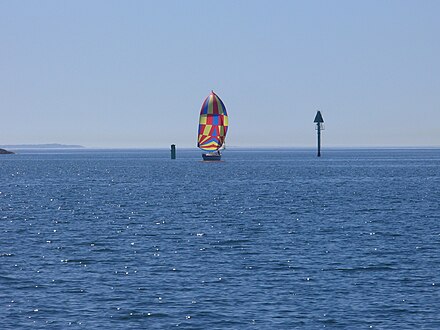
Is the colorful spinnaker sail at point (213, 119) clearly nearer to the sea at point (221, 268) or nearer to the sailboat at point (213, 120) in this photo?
the sailboat at point (213, 120)

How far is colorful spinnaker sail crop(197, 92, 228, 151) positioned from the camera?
602 ft

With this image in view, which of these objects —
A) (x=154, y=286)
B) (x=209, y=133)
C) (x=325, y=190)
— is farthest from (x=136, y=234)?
(x=209, y=133)

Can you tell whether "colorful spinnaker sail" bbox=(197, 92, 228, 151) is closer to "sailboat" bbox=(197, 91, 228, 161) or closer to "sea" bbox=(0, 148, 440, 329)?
"sailboat" bbox=(197, 91, 228, 161)

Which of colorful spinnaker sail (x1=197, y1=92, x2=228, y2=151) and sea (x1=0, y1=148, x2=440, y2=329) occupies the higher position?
colorful spinnaker sail (x1=197, y1=92, x2=228, y2=151)

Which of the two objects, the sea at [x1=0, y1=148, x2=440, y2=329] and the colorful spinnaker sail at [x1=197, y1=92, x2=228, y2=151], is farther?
the colorful spinnaker sail at [x1=197, y1=92, x2=228, y2=151]

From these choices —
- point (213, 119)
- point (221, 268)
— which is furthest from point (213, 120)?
point (221, 268)

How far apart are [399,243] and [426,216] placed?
18635 millimetres

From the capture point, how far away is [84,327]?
2670cm

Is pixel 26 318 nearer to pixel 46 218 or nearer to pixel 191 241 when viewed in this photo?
pixel 191 241

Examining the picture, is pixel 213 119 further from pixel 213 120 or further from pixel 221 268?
pixel 221 268

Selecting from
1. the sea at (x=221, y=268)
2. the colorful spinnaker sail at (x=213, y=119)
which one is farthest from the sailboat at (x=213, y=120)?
the sea at (x=221, y=268)

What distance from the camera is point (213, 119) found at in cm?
18475

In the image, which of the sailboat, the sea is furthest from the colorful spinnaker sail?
the sea

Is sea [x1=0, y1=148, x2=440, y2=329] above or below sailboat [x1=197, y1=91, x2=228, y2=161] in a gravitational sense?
below
